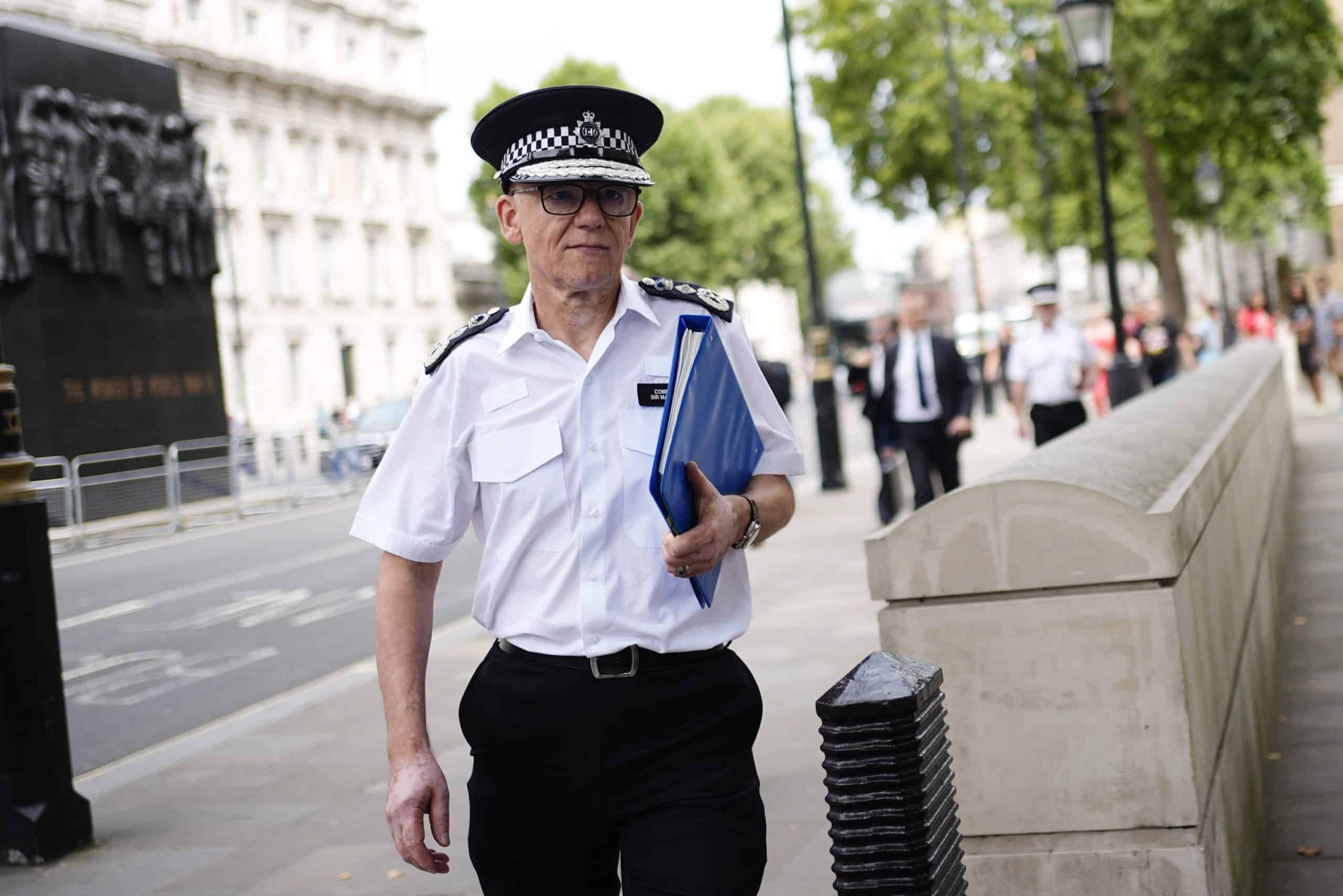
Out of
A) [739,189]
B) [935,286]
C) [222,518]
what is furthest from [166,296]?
[739,189]

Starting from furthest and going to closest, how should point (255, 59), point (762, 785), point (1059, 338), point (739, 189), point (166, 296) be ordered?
1. point (739, 189)
2. point (255, 59)
3. point (166, 296)
4. point (1059, 338)
5. point (762, 785)

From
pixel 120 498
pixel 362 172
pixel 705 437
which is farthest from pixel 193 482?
pixel 362 172

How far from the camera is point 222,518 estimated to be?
83.8 ft

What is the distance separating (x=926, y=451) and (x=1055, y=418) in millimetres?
1219

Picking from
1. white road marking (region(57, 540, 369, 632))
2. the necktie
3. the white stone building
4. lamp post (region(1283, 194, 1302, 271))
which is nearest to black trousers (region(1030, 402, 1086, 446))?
the necktie

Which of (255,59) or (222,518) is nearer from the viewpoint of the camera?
(222,518)

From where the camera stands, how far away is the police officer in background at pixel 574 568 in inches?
108

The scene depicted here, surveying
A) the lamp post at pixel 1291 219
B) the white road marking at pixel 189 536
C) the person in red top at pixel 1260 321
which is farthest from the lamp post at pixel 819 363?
the lamp post at pixel 1291 219

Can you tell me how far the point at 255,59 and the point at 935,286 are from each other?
81.2 feet

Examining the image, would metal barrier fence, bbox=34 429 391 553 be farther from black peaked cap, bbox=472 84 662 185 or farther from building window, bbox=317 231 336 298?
building window, bbox=317 231 336 298

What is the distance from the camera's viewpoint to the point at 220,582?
619 inches

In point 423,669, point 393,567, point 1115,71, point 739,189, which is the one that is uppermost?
point 739,189

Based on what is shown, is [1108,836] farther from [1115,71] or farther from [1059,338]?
[1115,71]

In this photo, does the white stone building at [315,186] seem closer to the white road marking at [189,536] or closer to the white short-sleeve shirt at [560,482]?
the white road marking at [189,536]
